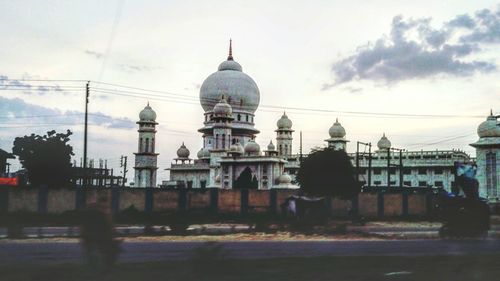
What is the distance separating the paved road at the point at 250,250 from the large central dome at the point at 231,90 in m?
71.3

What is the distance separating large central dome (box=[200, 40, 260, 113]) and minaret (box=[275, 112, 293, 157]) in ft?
20.4

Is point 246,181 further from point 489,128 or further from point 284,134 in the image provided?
point 489,128

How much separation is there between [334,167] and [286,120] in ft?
180

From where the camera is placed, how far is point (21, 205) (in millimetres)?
38469

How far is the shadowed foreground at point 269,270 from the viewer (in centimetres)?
1068

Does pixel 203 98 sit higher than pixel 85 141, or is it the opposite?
pixel 203 98

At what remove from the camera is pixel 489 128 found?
67.4m

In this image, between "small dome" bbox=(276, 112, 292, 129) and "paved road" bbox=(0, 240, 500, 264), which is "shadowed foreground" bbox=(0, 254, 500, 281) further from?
"small dome" bbox=(276, 112, 292, 129)

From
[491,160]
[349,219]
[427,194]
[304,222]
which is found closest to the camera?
[304,222]

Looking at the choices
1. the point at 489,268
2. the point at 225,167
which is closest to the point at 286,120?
the point at 225,167

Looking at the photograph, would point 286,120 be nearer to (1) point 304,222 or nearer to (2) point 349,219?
(2) point 349,219

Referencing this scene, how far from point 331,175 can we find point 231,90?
49689 mm

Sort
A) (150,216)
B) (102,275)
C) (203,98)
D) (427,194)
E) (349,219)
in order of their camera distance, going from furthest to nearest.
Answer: (203,98) < (427,194) < (349,219) < (150,216) < (102,275)

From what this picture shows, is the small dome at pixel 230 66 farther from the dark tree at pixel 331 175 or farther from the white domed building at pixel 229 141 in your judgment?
the dark tree at pixel 331 175
